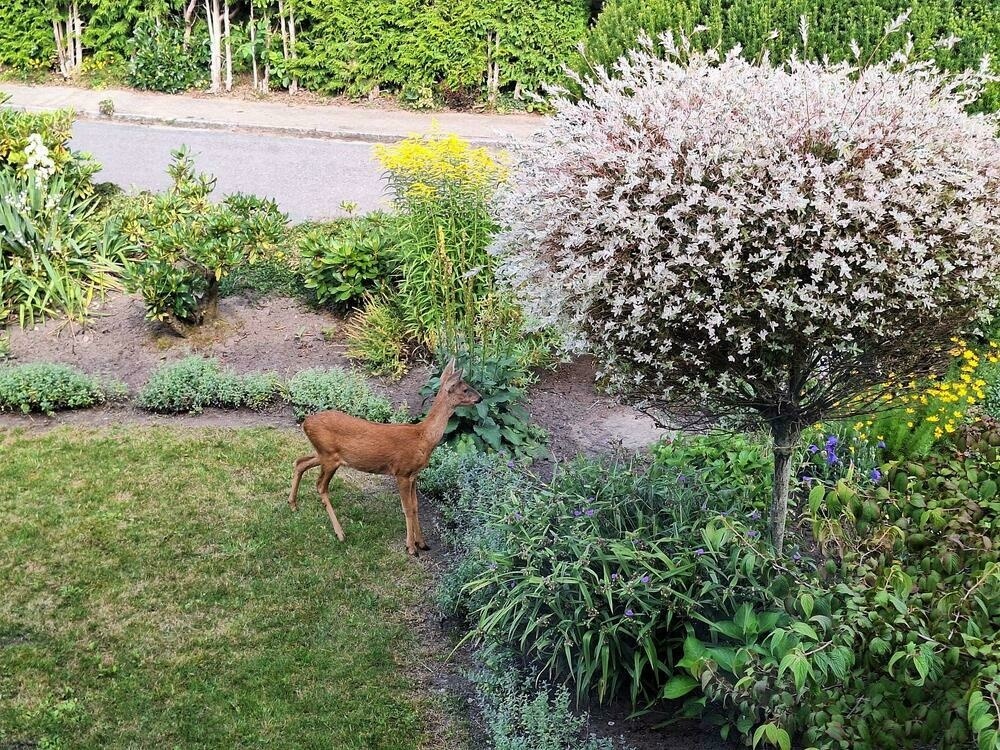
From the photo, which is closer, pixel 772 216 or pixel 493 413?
pixel 772 216

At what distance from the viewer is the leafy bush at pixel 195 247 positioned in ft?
26.6

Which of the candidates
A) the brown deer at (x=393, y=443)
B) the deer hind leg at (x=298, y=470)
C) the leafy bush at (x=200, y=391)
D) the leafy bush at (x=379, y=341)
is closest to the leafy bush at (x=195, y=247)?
the leafy bush at (x=200, y=391)

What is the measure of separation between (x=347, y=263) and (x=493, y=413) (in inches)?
86.4

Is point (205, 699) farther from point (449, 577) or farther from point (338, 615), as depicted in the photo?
point (449, 577)

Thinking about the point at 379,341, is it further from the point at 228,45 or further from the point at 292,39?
the point at 228,45

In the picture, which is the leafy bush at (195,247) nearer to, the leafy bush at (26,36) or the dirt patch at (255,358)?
the dirt patch at (255,358)

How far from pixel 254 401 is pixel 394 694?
3.33 metres

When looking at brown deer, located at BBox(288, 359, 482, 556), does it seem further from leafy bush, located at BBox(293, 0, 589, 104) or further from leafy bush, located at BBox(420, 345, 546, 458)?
leafy bush, located at BBox(293, 0, 589, 104)

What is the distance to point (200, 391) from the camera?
7.74 meters

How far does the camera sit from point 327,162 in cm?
1295

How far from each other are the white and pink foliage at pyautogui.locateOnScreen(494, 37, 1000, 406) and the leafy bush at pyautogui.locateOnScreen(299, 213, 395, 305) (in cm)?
421

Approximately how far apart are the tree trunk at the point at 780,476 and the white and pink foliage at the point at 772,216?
50 cm

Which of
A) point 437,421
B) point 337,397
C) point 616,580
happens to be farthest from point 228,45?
point 616,580

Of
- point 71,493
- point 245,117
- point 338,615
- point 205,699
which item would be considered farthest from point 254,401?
point 245,117
